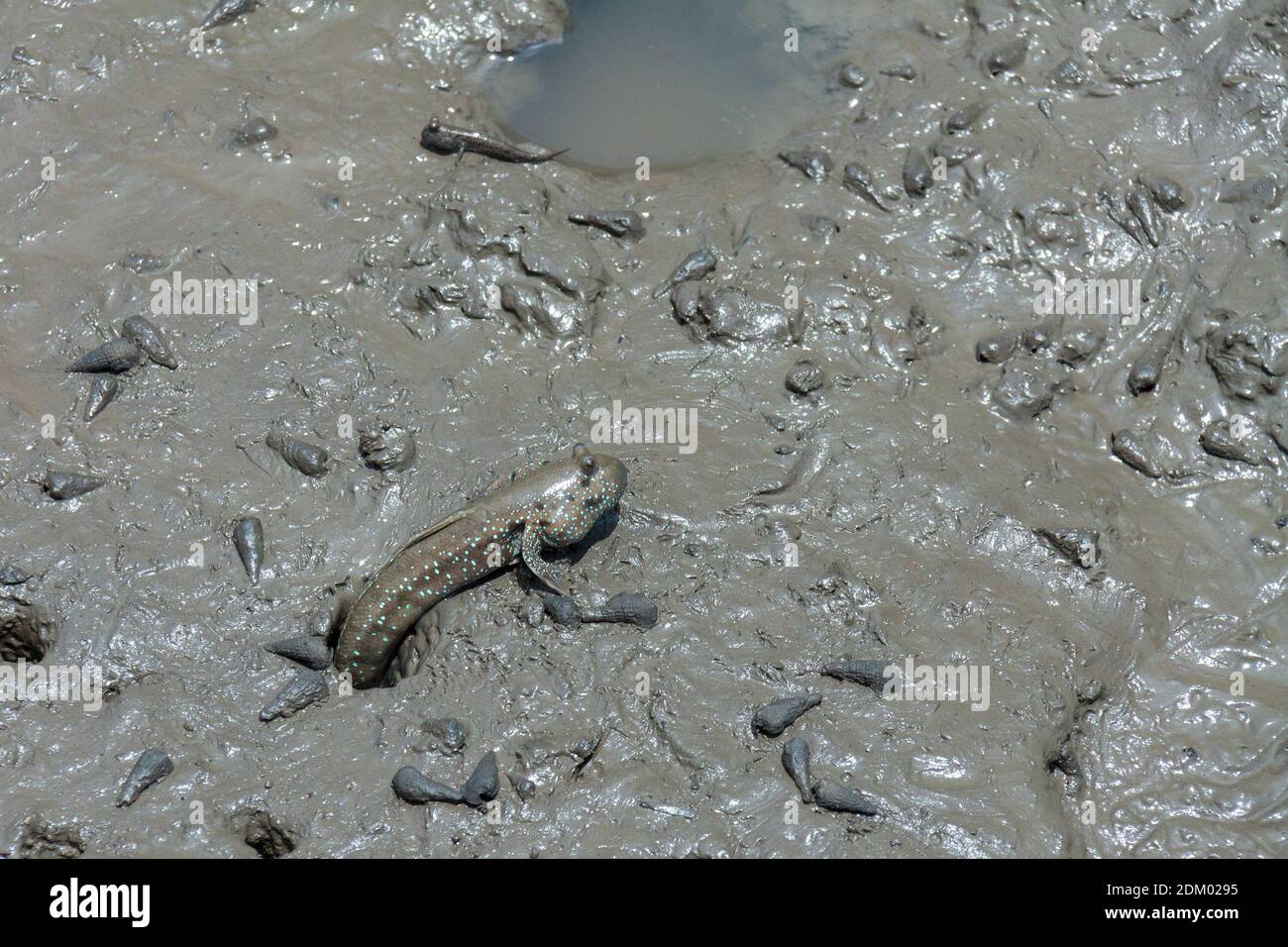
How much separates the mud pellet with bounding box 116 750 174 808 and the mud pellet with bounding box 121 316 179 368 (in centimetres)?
275

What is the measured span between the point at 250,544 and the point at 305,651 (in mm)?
828

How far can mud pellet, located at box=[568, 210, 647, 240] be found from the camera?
762 cm

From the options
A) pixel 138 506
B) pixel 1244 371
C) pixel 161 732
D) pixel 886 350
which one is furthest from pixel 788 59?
pixel 161 732

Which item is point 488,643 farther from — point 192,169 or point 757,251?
point 192,169

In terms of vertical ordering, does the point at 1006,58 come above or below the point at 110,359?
above

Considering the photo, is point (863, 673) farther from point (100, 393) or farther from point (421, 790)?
point (100, 393)

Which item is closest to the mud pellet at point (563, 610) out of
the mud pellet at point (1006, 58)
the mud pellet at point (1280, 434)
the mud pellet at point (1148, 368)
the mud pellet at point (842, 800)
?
the mud pellet at point (842, 800)

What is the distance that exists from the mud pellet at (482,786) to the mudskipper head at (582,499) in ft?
4.57

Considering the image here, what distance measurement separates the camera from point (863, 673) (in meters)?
5.95

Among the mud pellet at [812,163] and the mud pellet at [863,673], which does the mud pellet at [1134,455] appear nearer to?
the mud pellet at [863,673]

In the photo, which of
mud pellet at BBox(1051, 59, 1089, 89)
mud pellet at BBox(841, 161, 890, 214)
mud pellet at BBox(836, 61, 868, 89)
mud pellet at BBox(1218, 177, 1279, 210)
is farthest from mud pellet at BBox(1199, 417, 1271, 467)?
mud pellet at BBox(836, 61, 868, 89)

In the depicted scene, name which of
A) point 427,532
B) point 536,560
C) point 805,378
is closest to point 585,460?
point 536,560

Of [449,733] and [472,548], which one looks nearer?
[449,733]

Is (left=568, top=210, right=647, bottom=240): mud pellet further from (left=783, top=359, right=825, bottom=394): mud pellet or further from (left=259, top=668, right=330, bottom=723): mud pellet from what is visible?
(left=259, top=668, right=330, bottom=723): mud pellet
